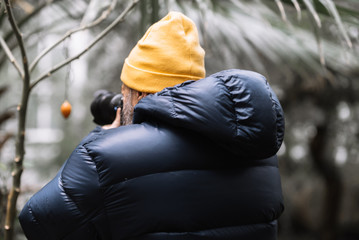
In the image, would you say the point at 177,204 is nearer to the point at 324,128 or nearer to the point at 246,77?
the point at 246,77

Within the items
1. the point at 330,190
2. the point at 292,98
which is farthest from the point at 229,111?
the point at 330,190

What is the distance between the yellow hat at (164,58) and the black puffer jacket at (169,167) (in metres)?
0.10

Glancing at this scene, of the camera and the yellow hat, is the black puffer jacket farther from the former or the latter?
the camera

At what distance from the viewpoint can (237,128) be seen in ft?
2.42

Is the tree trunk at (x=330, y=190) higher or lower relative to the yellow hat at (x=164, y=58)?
lower

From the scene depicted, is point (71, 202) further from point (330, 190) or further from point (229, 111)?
point (330, 190)

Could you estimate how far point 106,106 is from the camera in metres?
1.03

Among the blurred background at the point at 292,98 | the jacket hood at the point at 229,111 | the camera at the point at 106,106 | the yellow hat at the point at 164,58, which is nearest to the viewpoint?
the jacket hood at the point at 229,111

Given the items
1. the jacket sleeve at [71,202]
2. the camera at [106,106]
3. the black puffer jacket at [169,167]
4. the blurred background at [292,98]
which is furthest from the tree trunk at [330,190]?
the jacket sleeve at [71,202]

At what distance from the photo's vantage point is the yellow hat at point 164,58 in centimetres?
88

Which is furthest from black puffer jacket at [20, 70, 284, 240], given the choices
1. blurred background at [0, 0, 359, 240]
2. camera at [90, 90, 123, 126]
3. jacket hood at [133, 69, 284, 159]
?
blurred background at [0, 0, 359, 240]

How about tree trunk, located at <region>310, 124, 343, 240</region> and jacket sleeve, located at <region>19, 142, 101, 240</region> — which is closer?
jacket sleeve, located at <region>19, 142, 101, 240</region>

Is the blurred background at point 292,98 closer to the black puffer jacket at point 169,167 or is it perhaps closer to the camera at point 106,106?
the camera at point 106,106

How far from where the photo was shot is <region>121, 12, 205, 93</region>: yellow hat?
875 millimetres
